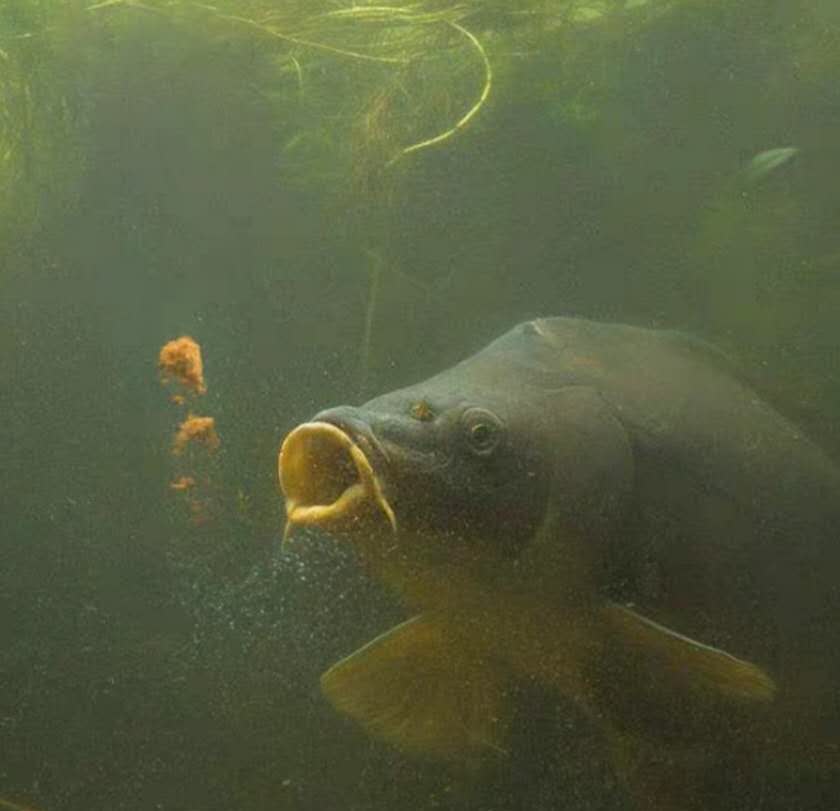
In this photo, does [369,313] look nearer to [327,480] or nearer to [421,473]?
[421,473]

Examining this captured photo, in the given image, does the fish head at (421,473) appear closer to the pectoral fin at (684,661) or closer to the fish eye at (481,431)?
the fish eye at (481,431)

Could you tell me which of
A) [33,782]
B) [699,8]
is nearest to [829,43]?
[699,8]

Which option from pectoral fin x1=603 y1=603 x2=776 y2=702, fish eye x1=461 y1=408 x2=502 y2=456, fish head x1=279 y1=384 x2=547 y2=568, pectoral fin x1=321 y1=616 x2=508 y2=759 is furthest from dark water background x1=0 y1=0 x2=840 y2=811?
fish eye x1=461 y1=408 x2=502 y2=456

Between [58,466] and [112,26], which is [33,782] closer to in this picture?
[58,466]

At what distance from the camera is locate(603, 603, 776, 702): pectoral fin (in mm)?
3193

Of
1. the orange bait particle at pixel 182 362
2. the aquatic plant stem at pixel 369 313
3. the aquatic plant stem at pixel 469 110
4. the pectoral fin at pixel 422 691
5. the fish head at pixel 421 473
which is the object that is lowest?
the pectoral fin at pixel 422 691

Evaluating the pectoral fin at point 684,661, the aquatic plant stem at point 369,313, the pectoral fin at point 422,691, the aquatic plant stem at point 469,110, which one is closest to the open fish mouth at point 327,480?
the pectoral fin at point 422,691

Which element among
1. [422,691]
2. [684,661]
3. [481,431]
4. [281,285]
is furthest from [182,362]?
[684,661]

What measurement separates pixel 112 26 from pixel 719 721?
663 cm

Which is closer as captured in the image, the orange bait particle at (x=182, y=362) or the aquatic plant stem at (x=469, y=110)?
the orange bait particle at (x=182, y=362)

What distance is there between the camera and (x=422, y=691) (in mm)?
3863

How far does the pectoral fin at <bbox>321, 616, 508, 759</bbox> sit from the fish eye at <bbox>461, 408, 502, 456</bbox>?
72cm

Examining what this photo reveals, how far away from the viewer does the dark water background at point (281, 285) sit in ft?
17.1

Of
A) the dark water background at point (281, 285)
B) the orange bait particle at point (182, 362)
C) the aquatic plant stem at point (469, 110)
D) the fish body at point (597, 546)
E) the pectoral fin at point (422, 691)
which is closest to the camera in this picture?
the fish body at point (597, 546)
